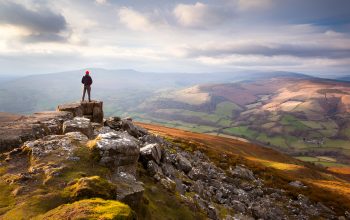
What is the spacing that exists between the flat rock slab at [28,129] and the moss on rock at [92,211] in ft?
41.5

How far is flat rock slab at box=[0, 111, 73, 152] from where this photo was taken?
24812 mm

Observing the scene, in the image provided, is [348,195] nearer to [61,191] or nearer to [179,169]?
[179,169]

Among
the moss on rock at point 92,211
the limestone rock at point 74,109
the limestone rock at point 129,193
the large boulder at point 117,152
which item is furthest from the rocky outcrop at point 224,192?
the moss on rock at point 92,211

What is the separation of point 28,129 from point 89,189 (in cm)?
1375

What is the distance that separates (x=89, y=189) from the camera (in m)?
17.1

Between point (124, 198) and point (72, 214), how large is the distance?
16.8 ft

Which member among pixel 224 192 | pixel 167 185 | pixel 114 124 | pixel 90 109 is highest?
pixel 90 109

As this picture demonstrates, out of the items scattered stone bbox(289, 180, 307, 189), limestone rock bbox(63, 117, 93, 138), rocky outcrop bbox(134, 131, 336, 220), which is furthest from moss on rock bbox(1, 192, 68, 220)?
scattered stone bbox(289, 180, 307, 189)

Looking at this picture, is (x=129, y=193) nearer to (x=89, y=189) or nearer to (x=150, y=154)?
(x=89, y=189)

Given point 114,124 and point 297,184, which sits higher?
point 114,124

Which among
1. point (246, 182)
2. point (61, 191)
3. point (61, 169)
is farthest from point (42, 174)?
point (246, 182)

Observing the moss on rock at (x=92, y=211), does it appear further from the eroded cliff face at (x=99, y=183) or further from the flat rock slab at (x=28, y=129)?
the flat rock slab at (x=28, y=129)

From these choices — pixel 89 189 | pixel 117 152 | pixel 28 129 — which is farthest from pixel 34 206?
pixel 28 129

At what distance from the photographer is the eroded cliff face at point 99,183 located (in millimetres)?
15703
